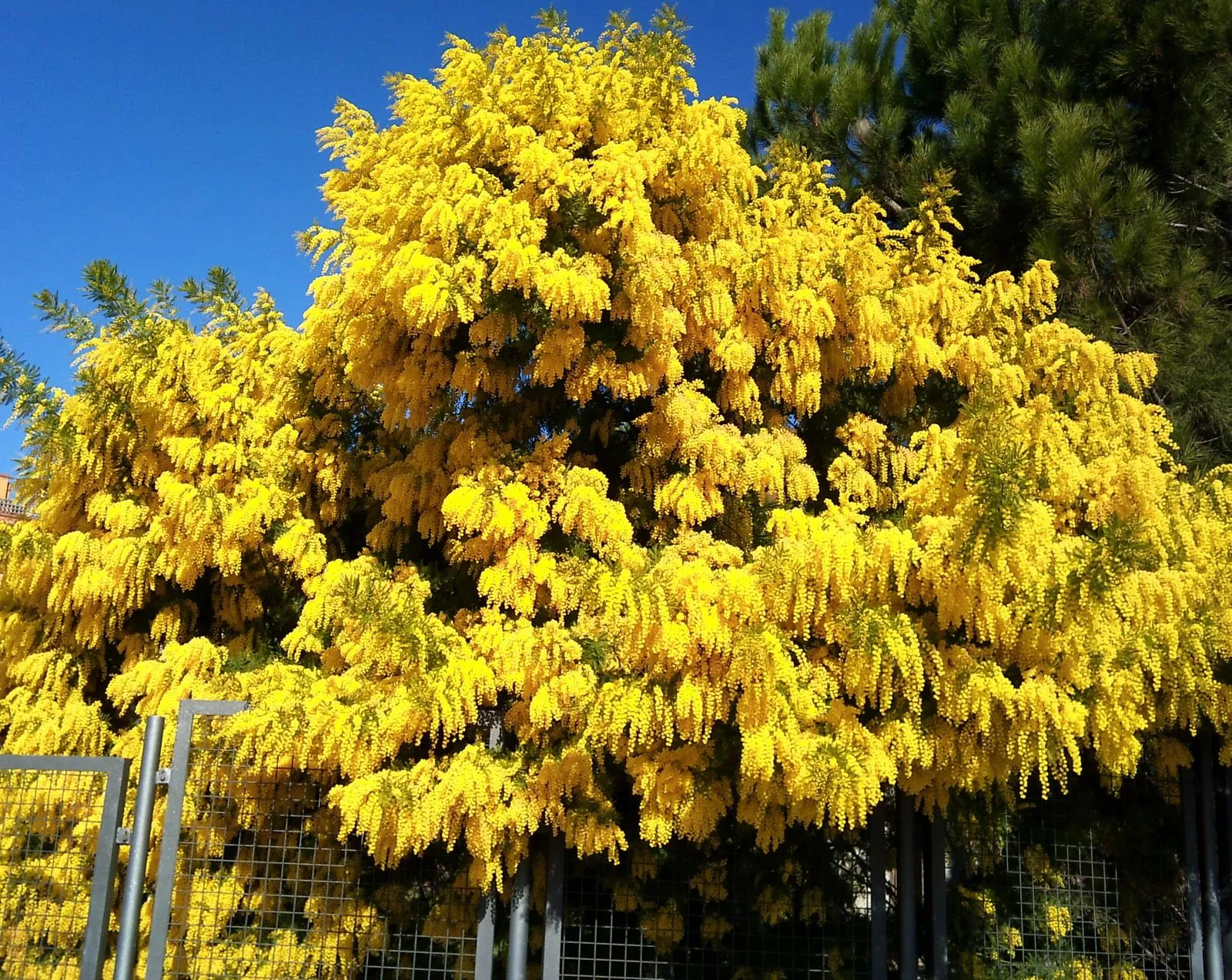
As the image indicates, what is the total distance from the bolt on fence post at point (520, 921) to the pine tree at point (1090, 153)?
5.32 meters

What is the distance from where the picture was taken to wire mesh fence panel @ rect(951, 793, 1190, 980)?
4.90 meters

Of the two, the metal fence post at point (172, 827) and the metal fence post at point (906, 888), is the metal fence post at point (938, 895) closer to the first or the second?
the metal fence post at point (906, 888)

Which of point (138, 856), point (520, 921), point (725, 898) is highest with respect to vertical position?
point (138, 856)

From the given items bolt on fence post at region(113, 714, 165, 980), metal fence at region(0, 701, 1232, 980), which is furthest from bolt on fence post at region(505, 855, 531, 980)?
bolt on fence post at region(113, 714, 165, 980)

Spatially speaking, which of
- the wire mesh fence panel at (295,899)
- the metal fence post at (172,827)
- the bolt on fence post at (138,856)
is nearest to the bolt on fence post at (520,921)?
the wire mesh fence panel at (295,899)

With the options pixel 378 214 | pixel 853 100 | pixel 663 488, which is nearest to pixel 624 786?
pixel 663 488

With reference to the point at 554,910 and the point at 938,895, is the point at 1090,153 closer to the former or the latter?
the point at 938,895

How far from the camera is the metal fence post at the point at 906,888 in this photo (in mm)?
4578

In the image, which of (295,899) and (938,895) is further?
(295,899)

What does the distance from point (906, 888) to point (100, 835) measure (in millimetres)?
3650

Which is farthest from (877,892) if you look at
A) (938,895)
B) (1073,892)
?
(1073,892)

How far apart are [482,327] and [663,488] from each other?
4.24 ft

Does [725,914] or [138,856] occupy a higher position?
[138,856]

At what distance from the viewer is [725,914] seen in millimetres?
4867
